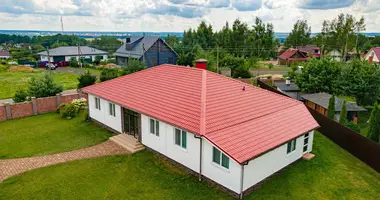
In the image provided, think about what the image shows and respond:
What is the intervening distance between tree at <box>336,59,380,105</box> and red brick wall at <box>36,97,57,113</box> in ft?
89.9

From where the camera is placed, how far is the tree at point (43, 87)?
24.3m

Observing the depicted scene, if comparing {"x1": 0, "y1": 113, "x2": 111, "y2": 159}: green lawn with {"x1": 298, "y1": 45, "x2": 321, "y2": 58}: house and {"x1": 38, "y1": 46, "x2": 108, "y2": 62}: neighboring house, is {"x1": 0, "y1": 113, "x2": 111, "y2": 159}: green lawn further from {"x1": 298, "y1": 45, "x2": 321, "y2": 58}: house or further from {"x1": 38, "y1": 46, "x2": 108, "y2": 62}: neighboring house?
{"x1": 298, "y1": 45, "x2": 321, "y2": 58}: house

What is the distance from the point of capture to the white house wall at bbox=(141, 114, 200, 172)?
13.0m

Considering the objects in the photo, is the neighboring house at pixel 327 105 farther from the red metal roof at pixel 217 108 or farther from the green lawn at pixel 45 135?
the green lawn at pixel 45 135

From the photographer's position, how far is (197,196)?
A: 11641 millimetres

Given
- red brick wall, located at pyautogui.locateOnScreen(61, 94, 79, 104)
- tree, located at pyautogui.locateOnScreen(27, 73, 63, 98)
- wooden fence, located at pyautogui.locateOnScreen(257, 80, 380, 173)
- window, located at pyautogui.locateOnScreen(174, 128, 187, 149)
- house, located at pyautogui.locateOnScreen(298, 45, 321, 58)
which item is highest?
house, located at pyautogui.locateOnScreen(298, 45, 321, 58)

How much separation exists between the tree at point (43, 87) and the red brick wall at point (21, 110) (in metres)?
1.65

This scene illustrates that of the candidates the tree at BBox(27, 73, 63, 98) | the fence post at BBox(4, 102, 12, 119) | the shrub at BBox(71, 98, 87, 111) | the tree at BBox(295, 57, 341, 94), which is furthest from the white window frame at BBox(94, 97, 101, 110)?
the tree at BBox(295, 57, 341, 94)

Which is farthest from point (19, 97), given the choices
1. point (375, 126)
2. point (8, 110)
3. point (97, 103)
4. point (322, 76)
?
point (322, 76)

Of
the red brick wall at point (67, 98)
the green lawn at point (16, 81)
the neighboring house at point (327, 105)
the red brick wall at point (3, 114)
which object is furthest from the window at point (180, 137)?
the green lawn at point (16, 81)

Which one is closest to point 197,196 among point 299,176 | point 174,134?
point 174,134

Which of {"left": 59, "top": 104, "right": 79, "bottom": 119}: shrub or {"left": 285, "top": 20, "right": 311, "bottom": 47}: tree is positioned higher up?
{"left": 285, "top": 20, "right": 311, "bottom": 47}: tree

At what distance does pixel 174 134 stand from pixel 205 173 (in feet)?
8.19

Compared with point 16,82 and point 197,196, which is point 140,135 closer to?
point 197,196
